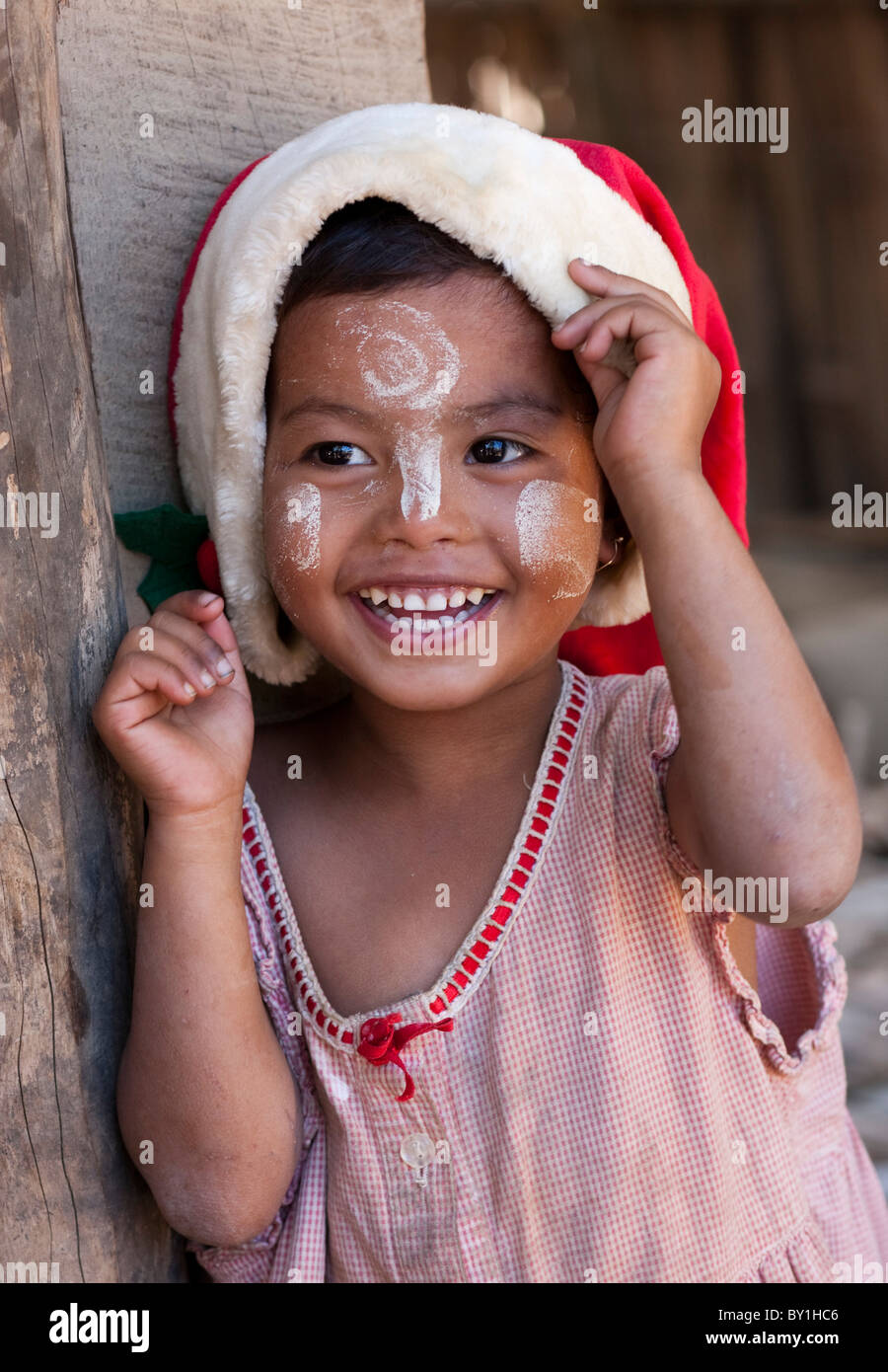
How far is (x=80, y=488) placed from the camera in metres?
1.54

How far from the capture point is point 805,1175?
74.5 inches

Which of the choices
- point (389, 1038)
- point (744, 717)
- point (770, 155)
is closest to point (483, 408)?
point (744, 717)

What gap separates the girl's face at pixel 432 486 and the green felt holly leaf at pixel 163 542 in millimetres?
252

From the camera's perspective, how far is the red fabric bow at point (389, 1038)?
5.48ft

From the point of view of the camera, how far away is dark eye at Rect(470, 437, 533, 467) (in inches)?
63.4

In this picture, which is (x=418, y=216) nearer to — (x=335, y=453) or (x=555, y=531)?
(x=335, y=453)

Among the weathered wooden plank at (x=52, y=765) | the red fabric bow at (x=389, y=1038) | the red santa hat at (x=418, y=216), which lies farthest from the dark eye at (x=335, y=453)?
the red fabric bow at (x=389, y=1038)

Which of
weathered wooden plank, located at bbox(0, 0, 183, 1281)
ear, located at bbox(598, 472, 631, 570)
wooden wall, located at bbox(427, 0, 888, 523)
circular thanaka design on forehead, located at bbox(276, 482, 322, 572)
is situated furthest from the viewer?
wooden wall, located at bbox(427, 0, 888, 523)

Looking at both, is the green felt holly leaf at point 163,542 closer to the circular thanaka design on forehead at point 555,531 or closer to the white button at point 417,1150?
the circular thanaka design on forehead at point 555,531

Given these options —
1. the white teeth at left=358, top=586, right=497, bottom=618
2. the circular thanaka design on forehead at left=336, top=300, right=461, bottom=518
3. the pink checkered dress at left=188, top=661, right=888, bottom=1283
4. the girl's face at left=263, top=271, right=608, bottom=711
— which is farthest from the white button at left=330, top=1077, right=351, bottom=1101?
the circular thanaka design on forehead at left=336, top=300, right=461, bottom=518

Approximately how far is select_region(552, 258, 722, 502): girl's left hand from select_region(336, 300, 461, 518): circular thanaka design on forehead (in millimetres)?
136

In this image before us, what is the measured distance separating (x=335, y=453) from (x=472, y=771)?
46 centimetres

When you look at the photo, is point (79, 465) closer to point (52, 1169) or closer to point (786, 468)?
point (52, 1169)

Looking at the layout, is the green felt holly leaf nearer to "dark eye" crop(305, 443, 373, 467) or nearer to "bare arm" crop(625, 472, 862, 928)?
"dark eye" crop(305, 443, 373, 467)
